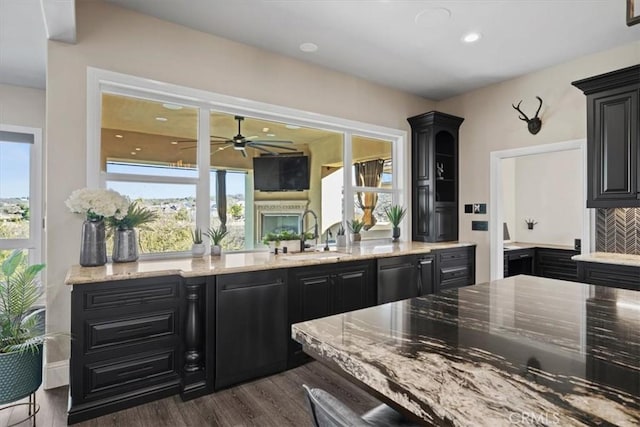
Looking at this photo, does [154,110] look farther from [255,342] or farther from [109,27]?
[255,342]

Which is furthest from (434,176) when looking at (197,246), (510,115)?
(197,246)

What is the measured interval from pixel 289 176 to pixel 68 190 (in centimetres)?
205

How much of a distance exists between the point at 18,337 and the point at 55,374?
675 mm

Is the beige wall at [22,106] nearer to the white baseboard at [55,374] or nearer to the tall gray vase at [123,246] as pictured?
the tall gray vase at [123,246]

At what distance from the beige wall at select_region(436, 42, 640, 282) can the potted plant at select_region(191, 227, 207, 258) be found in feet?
11.0

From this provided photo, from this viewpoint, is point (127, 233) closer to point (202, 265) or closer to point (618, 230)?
point (202, 265)

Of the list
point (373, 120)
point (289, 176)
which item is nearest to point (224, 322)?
point (289, 176)

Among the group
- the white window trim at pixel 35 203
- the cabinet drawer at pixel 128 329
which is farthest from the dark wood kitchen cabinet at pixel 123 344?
the white window trim at pixel 35 203

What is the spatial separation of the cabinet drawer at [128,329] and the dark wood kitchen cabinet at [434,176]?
3.28 metres

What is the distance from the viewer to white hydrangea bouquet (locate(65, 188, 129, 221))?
239 cm

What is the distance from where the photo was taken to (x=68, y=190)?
2.61 metres

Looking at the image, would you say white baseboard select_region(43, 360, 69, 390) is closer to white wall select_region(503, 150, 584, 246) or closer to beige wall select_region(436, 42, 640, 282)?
beige wall select_region(436, 42, 640, 282)

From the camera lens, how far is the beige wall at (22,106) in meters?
4.21

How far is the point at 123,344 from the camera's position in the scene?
2285mm
